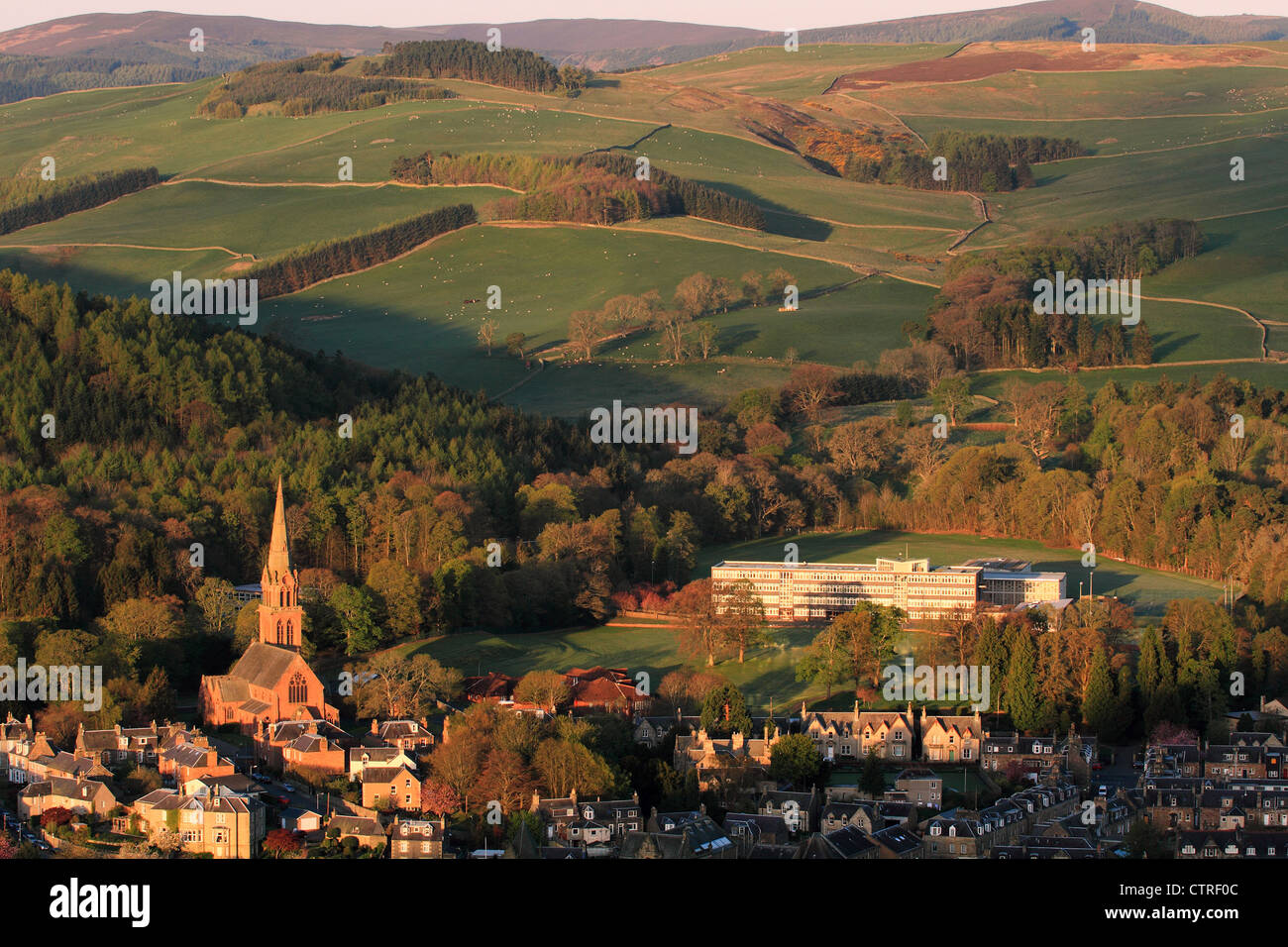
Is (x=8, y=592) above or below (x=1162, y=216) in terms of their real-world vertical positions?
below

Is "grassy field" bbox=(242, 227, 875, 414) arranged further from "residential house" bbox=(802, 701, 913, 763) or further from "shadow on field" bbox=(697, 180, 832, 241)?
"residential house" bbox=(802, 701, 913, 763)

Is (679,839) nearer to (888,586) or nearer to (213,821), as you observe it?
(213,821)

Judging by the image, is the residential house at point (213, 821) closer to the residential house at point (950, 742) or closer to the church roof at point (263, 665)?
the church roof at point (263, 665)

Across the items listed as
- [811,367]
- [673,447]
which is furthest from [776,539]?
[811,367]

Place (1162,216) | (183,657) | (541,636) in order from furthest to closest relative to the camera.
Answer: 1. (1162,216)
2. (541,636)
3. (183,657)

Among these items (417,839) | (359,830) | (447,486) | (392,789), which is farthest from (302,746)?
(447,486)

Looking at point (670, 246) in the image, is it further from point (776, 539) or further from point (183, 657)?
point (183, 657)
